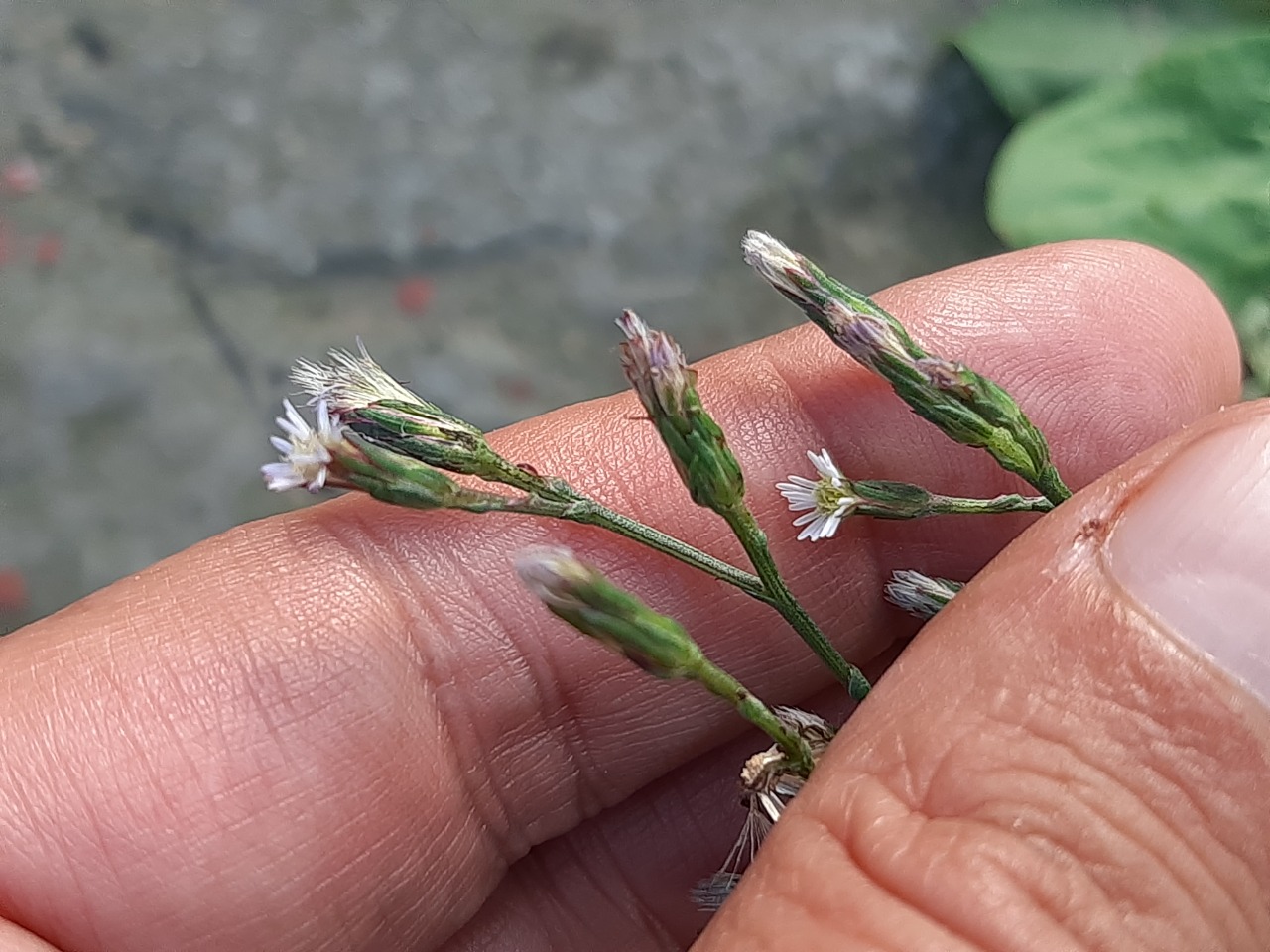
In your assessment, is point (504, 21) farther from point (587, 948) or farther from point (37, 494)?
point (587, 948)

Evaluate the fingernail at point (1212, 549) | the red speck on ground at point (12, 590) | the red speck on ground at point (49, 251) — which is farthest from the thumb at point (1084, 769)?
the red speck on ground at point (49, 251)

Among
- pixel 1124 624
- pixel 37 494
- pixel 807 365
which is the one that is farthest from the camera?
pixel 37 494

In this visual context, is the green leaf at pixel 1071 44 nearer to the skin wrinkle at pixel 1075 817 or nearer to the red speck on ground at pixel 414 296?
the red speck on ground at pixel 414 296

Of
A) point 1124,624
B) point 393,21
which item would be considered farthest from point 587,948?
point 393,21

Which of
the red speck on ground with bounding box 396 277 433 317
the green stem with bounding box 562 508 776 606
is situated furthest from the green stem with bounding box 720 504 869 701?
the red speck on ground with bounding box 396 277 433 317

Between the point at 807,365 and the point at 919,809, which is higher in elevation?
the point at 807,365

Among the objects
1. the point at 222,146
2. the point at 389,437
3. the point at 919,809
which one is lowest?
the point at 919,809
